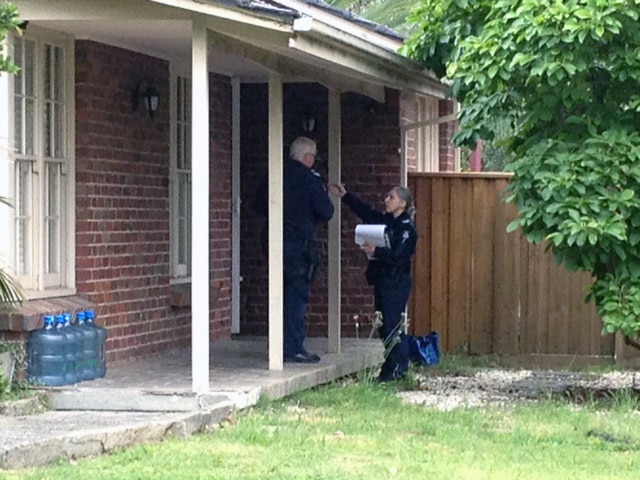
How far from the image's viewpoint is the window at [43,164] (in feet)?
34.5

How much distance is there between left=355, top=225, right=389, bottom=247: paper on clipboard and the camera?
40.6 feet

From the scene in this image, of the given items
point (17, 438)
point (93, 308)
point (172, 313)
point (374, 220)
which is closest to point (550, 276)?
point (374, 220)

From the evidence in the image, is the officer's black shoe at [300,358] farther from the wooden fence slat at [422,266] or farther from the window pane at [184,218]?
the wooden fence slat at [422,266]

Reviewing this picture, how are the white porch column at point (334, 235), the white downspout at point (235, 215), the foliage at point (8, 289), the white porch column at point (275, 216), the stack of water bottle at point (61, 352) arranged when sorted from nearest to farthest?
the foliage at point (8, 289) → the stack of water bottle at point (61, 352) → the white porch column at point (275, 216) → the white porch column at point (334, 235) → the white downspout at point (235, 215)

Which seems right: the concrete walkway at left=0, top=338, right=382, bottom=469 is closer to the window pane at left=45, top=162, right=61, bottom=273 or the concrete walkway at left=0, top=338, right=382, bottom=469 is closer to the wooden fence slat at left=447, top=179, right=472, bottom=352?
the window pane at left=45, top=162, right=61, bottom=273

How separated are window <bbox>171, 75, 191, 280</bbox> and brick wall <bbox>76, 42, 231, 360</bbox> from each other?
0.21 m

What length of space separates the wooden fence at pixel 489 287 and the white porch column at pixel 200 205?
605 cm

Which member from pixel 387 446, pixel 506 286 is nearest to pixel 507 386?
pixel 506 286

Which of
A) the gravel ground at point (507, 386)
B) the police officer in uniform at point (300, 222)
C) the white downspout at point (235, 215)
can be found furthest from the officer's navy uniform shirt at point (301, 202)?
the white downspout at point (235, 215)

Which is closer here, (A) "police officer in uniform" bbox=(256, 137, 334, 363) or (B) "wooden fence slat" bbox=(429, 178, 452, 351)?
(A) "police officer in uniform" bbox=(256, 137, 334, 363)

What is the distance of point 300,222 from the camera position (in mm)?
12375

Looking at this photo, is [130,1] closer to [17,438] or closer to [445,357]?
[17,438]

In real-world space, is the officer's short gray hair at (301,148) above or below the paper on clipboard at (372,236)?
above

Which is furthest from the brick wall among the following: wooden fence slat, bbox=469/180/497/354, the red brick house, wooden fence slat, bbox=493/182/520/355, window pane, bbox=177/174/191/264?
wooden fence slat, bbox=493/182/520/355
